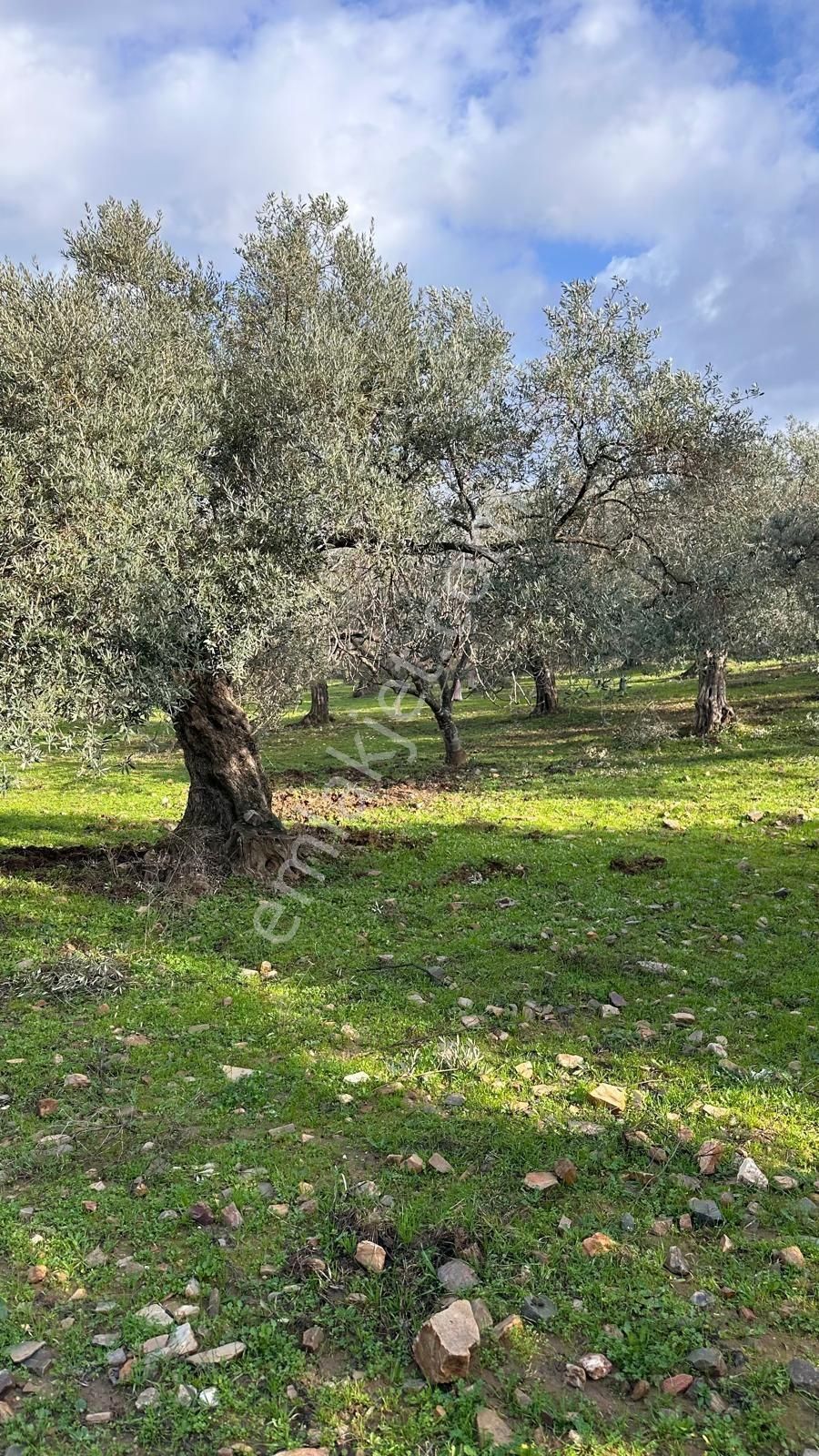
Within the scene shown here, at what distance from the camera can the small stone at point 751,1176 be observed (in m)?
5.49

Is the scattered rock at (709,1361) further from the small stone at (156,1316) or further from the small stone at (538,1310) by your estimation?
the small stone at (156,1316)

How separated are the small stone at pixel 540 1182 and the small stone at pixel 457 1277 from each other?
853 millimetres

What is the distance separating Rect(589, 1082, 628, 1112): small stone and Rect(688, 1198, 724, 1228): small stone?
3.67ft

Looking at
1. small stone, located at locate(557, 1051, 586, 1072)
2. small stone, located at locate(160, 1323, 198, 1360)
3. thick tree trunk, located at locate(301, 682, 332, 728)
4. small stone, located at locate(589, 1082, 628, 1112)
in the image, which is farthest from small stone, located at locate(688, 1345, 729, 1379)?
thick tree trunk, located at locate(301, 682, 332, 728)

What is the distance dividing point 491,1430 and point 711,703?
24.3m

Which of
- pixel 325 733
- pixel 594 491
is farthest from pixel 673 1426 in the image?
pixel 325 733

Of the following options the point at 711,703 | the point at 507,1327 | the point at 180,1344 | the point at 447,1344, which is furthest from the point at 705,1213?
the point at 711,703

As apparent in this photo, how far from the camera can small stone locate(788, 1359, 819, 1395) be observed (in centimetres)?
398

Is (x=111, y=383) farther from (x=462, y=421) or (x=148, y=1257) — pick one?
(x=148, y=1257)

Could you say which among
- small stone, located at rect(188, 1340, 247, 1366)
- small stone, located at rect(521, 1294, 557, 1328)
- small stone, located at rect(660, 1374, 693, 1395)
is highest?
small stone, located at rect(188, 1340, 247, 1366)

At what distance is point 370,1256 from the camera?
15.9 feet

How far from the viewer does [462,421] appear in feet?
47.3

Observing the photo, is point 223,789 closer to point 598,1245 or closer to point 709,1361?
point 598,1245

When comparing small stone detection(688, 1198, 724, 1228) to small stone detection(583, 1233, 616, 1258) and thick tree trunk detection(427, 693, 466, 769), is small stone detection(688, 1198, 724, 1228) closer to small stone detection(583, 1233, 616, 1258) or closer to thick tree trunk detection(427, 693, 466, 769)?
small stone detection(583, 1233, 616, 1258)
